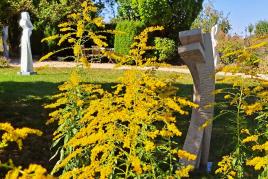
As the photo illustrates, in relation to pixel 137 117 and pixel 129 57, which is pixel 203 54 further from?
pixel 137 117

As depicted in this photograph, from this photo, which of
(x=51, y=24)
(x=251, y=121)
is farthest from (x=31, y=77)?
(x=51, y=24)

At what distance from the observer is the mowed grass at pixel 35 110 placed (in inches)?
223

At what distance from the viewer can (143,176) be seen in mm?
2555

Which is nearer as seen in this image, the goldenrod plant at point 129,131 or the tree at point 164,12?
the goldenrod plant at point 129,131

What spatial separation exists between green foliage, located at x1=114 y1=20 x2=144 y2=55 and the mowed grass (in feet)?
21.4

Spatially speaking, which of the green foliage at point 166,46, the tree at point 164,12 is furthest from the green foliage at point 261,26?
the green foliage at point 166,46

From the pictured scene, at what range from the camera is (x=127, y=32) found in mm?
18359

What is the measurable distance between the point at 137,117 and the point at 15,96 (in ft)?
21.7

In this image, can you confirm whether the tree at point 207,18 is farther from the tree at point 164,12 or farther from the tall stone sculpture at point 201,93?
the tall stone sculpture at point 201,93

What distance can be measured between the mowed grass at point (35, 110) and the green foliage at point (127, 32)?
653 cm

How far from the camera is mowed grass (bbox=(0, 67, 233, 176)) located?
18.6 feet

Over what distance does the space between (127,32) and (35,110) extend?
11.0 metres

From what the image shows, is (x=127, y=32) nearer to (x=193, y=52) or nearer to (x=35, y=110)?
(x=35, y=110)

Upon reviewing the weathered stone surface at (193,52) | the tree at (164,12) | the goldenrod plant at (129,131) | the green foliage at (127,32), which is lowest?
the goldenrod plant at (129,131)
